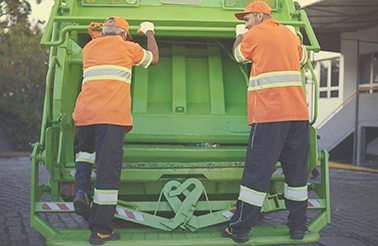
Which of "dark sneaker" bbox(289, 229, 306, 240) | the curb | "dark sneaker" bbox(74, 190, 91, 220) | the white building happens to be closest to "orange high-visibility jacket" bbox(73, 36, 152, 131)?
"dark sneaker" bbox(74, 190, 91, 220)

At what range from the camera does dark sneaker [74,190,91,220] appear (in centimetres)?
292

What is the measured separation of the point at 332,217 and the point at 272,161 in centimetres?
238

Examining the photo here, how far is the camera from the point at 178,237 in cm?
288

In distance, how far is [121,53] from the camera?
9.59 feet

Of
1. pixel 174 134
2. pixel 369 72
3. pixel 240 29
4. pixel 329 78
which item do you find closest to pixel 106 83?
pixel 174 134

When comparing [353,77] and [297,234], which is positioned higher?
[353,77]

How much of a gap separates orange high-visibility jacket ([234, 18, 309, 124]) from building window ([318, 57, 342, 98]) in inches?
519

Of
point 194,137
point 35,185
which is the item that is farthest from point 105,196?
point 194,137

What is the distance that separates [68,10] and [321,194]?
9.00ft

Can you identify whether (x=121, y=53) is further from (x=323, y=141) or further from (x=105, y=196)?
(x=323, y=141)

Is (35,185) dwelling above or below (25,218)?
above

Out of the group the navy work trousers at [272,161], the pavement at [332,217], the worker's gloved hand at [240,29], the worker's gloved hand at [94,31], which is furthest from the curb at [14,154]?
the navy work trousers at [272,161]

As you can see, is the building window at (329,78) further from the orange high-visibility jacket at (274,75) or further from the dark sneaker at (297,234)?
the dark sneaker at (297,234)

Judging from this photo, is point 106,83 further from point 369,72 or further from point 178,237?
point 369,72
